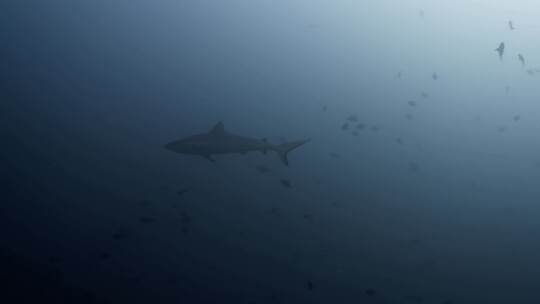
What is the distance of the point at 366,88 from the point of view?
131ft

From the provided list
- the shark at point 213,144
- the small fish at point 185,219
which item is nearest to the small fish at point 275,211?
the small fish at point 185,219

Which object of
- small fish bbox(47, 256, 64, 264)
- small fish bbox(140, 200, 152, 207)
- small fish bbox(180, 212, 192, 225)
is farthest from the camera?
small fish bbox(140, 200, 152, 207)

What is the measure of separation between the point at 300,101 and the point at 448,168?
1158 cm

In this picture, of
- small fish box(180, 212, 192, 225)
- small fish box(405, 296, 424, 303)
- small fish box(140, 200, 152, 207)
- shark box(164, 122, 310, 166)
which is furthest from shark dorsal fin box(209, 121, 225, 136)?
small fish box(405, 296, 424, 303)

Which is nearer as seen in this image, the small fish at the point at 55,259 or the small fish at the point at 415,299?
the small fish at the point at 55,259

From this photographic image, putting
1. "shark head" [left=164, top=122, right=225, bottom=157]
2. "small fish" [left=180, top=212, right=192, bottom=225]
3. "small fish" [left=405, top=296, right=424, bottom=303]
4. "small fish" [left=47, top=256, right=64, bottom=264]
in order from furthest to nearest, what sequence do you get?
1. "small fish" [left=180, top=212, right=192, bottom=225]
2. "small fish" [left=405, top=296, right=424, bottom=303]
3. "small fish" [left=47, top=256, right=64, bottom=264]
4. "shark head" [left=164, top=122, right=225, bottom=157]

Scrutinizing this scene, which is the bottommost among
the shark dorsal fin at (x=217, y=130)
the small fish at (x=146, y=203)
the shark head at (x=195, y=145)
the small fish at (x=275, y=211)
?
the small fish at (x=275, y=211)

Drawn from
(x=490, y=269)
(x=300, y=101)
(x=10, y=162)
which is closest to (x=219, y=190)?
(x=10, y=162)

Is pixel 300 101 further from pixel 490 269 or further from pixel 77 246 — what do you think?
pixel 77 246

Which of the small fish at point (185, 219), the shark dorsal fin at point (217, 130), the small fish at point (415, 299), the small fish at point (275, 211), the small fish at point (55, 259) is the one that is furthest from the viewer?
the small fish at point (275, 211)

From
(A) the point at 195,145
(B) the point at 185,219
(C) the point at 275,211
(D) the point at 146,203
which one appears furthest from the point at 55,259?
(C) the point at 275,211

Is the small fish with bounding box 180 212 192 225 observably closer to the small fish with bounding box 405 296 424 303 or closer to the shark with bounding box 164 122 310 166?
the small fish with bounding box 405 296 424 303

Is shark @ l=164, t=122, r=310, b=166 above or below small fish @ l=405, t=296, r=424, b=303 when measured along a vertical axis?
above

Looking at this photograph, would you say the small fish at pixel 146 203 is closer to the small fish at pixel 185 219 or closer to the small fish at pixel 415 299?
the small fish at pixel 185 219
